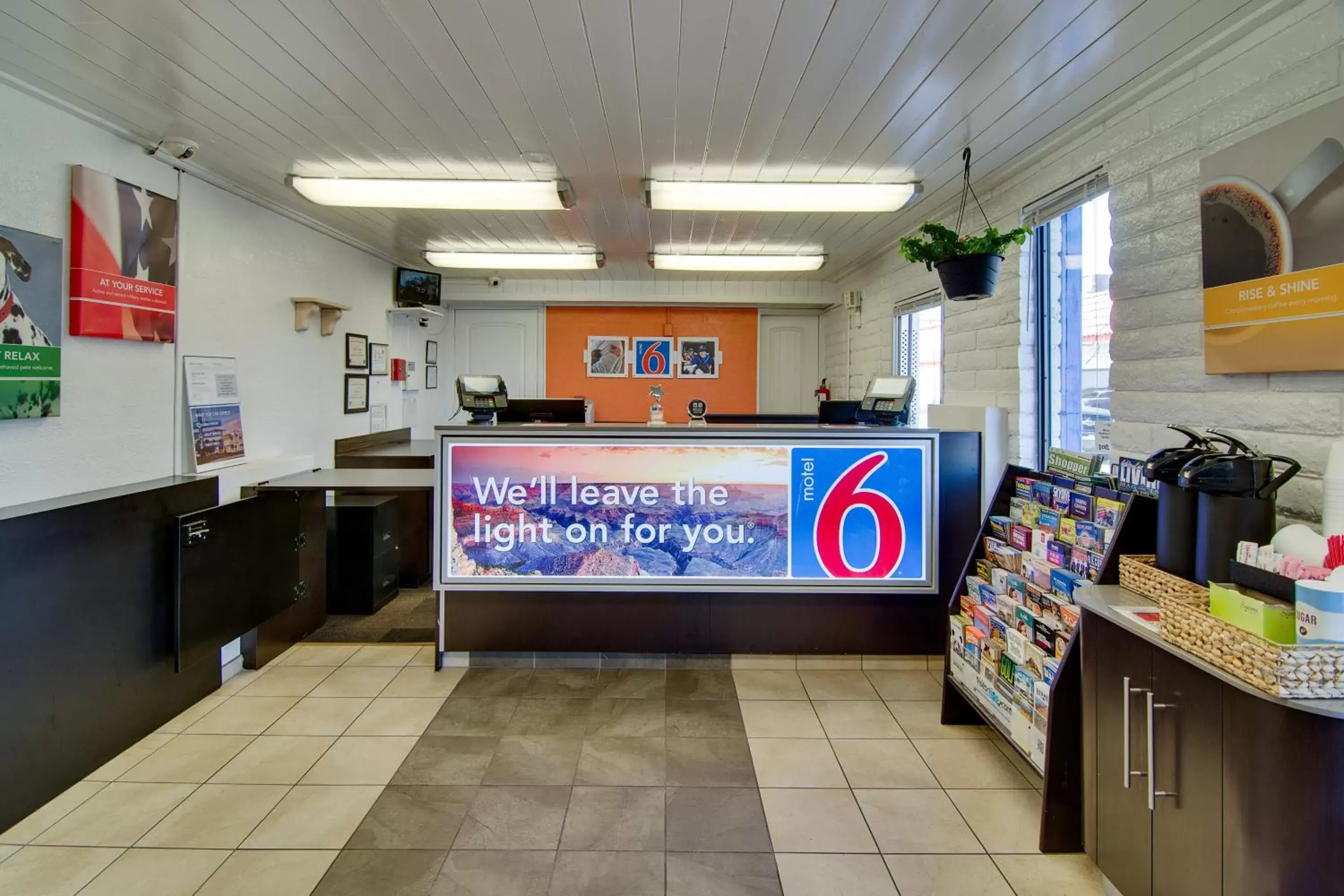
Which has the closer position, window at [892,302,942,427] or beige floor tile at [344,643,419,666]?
beige floor tile at [344,643,419,666]

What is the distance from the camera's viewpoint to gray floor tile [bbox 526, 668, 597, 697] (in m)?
3.04

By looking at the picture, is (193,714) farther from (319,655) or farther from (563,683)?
(563,683)

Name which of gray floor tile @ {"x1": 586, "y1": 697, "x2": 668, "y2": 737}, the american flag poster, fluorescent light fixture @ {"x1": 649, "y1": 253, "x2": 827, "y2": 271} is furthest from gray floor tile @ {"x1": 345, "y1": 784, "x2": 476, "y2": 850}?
fluorescent light fixture @ {"x1": 649, "y1": 253, "x2": 827, "y2": 271}

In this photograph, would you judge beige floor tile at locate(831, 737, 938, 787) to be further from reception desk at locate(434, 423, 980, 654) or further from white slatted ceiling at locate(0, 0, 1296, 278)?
white slatted ceiling at locate(0, 0, 1296, 278)

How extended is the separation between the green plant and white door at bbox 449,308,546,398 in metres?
4.88

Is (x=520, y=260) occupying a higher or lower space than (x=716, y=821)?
higher

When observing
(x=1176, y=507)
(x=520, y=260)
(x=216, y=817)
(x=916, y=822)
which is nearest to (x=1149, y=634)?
(x=1176, y=507)

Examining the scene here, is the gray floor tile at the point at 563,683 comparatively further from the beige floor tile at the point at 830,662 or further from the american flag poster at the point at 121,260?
the american flag poster at the point at 121,260

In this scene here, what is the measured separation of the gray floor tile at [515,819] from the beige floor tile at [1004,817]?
1444 mm

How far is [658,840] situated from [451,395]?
6099 millimetres

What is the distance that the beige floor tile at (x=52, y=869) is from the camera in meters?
1.83

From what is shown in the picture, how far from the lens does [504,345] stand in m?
7.10

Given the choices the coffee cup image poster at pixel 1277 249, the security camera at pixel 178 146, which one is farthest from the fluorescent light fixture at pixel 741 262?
the coffee cup image poster at pixel 1277 249

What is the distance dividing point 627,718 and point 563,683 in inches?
19.8
